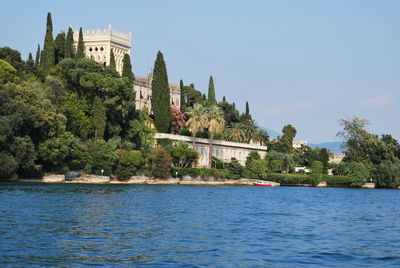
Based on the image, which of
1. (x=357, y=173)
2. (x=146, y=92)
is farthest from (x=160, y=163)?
(x=357, y=173)

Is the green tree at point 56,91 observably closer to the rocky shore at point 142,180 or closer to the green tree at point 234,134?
the rocky shore at point 142,180

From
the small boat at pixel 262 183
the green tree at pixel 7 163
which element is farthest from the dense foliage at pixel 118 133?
the small boat at pixel 262 183

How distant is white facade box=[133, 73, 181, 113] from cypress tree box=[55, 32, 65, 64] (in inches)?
784

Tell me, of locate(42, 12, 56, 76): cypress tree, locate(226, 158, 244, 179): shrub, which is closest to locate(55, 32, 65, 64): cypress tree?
locate(42, 12, 56, 76): cypress tree

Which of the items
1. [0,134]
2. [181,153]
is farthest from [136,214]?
[181,153]

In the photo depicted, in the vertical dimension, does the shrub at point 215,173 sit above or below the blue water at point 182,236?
above

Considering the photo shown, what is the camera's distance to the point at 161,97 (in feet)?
288

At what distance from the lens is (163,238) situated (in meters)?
24.7

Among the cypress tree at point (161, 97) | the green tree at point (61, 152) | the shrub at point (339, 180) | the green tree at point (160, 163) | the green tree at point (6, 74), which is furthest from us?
the shrub at point (339, 180)

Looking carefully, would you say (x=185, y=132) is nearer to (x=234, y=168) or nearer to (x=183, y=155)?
(x=234, y=168)

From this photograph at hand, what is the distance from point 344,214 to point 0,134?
27911mm

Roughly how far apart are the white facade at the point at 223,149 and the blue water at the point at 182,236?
51882 millimetres

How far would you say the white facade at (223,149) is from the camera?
3635 inches

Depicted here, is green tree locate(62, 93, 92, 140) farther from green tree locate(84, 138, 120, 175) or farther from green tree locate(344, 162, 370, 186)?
green tree locate(344, 162, 370, 186)
